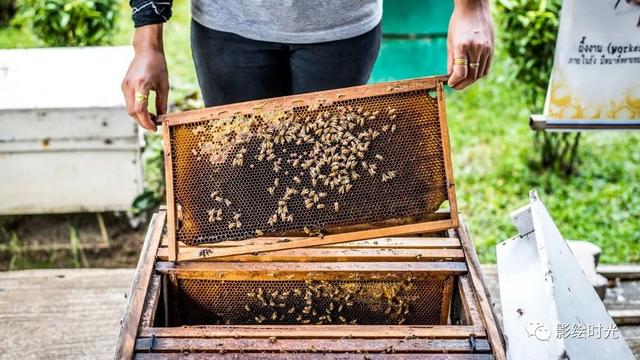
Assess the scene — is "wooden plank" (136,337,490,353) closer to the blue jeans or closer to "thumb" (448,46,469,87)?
"thumb" (448,46,469,87)

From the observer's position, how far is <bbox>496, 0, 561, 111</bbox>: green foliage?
434 cm

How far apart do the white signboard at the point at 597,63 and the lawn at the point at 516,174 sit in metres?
1.38

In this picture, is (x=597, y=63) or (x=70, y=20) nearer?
(x=597, y=63)

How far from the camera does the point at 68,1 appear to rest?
4301mm

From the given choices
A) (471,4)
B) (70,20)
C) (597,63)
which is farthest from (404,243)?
(70,20)

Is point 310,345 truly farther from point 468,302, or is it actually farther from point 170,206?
point 170,206

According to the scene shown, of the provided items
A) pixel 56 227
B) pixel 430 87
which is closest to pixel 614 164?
Result: pixel 430 87

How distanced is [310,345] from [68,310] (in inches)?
66.9

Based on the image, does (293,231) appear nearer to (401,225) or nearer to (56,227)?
(401,225)

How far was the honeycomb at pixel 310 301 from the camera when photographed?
88.3 inches

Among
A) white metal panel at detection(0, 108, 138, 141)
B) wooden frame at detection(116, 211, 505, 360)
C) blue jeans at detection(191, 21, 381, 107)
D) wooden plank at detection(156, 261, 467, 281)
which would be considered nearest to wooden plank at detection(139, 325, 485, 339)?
wooden frame at detection(116, 211, 505, 360)

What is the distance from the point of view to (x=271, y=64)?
2547mm

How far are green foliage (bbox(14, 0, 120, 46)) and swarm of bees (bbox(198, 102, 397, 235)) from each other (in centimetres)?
257

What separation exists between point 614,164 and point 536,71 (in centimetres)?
106
